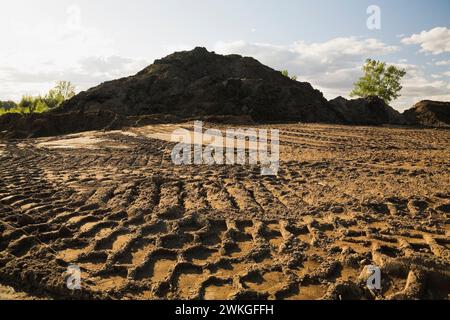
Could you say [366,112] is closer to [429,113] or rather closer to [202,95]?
[429,113]

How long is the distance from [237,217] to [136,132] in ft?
26.9

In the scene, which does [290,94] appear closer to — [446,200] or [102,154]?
[102,154]

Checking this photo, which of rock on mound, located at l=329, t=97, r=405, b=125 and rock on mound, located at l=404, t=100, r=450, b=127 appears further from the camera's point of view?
rock on mound, located at l=404, t=100, r=450, b=127

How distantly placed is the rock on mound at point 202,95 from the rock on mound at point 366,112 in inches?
32.8

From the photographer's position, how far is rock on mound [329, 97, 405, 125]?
17.3m

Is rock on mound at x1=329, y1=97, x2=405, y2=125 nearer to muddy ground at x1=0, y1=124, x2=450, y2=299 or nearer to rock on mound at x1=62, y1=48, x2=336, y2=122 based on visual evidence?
rock on mound at x1=62, y1=48, x2=336, y2=122

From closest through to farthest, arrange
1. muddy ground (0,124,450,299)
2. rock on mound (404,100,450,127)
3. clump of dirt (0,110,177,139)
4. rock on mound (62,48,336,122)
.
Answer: muddy ground (0,124,450,299) < clump of dirt (0,110,177,139) < rock on mound (62,48,336,122) < rock on mound (404,100,450,127)

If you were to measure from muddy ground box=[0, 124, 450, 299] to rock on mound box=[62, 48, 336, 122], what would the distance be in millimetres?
10779

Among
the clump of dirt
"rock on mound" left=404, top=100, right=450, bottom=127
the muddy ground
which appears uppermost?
"rock on mound" left=404, top=100, right=450, bottom=127

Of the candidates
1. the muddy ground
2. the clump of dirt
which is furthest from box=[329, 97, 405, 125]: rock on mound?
the muddy ground

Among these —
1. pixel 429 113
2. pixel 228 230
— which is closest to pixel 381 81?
pixel 429 113

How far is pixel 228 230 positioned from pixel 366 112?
16.2 meters

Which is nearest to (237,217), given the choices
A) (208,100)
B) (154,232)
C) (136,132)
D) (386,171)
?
(154,232)

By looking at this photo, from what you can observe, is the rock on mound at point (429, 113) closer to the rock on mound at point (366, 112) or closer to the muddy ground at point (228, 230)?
the rock on mound at point (366, 112)
